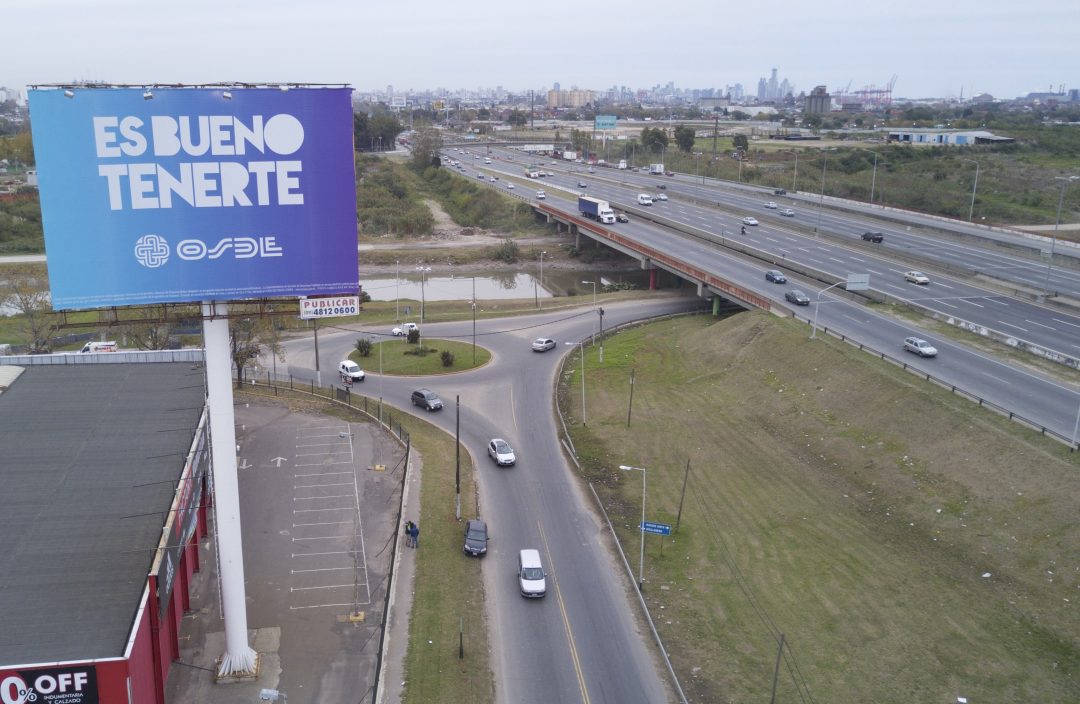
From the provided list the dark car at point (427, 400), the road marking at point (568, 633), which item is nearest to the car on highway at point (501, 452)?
the dark car at point (427, 400)

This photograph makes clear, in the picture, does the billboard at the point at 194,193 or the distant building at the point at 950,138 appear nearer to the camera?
the billboard at the point at 194,193

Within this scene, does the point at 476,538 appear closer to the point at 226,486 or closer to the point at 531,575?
the point at 531,575

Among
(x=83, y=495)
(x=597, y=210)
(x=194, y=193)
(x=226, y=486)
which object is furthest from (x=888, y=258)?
(x=83, y=495)

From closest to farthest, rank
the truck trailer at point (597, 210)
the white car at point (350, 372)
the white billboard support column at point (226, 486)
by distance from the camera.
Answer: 1. the white billboard support column at point (226, 486)
2. the white car at point (350, 372)
3. the truck trailer at point (597, 210)

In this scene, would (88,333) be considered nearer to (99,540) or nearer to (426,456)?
(426,456)

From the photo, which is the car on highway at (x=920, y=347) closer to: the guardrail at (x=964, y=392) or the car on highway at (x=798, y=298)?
the guardrail at (x=964, y=392)

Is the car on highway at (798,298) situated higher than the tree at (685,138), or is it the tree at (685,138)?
the tree at (685,138)
